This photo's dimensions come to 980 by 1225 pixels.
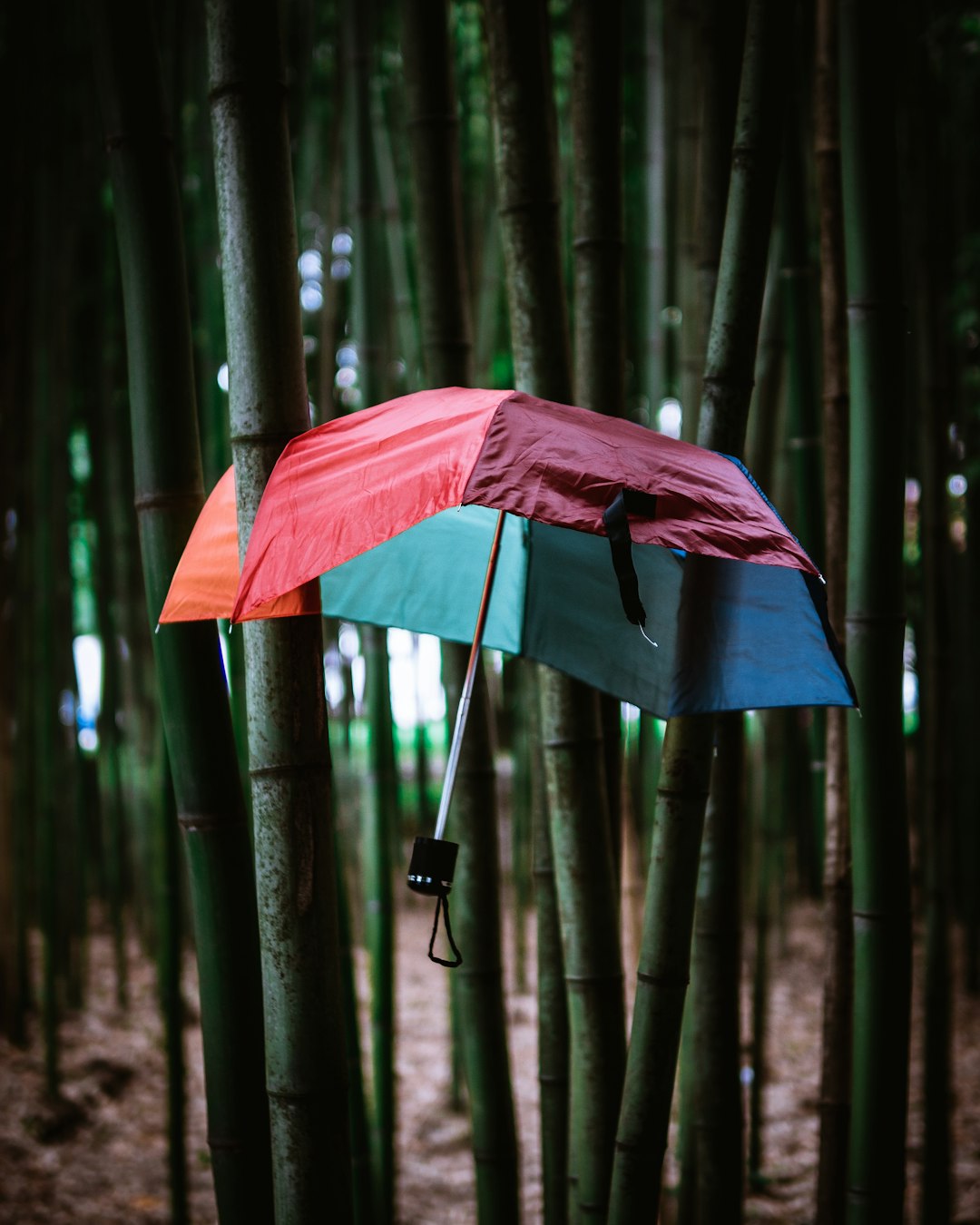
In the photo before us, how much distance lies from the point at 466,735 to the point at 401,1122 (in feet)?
7.73

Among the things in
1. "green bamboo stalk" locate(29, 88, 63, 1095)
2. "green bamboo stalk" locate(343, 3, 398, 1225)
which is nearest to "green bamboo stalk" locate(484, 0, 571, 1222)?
"green bamboo stalk" locate(343, 3, 398, 1225)

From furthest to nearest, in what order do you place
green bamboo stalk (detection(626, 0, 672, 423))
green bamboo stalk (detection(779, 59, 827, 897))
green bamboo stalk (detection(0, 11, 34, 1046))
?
green bamboo stalk (detection(0, 11, 34, 1046)) < green bamboo stalk (detection(626, 0, 672, 423)) < green bamboo stalk (detection(779, 59, 827, 897))

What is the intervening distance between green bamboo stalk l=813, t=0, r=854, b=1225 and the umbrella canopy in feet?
1.61

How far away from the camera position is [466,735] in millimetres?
1717

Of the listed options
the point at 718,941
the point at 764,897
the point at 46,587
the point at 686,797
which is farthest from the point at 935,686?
the point at 46,587

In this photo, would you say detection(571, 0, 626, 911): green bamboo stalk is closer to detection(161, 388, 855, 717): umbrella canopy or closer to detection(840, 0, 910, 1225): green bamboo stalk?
detection(161, 388, 855, 717): umbrella canopy

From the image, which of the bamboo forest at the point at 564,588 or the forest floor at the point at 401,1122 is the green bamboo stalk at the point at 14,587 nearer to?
the forest floor at the point at 401,1122

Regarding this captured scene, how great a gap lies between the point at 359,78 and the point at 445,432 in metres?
1.84

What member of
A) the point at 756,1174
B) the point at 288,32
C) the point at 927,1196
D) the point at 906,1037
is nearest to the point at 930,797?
the point at 927,1196

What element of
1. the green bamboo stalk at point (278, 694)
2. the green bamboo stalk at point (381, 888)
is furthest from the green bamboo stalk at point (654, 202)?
the green bamboo stalk at point (278, 694)

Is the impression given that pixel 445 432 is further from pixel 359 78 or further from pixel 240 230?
pixel 359 78

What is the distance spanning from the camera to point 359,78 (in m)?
2.43

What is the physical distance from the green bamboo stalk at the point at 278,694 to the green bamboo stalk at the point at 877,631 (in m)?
0.69

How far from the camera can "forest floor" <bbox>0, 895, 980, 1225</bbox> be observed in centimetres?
287
